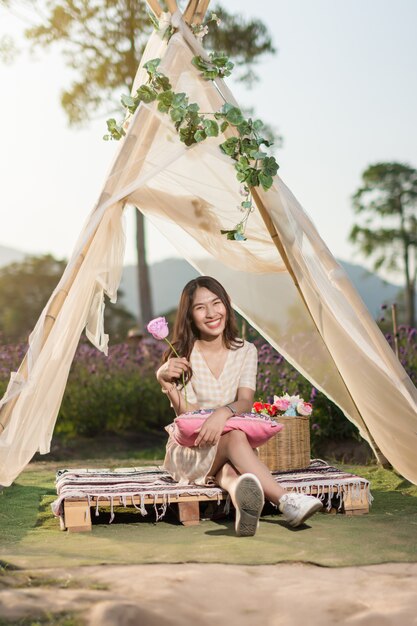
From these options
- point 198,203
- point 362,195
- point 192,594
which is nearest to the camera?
point 192,594

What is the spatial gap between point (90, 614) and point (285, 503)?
5.17ft

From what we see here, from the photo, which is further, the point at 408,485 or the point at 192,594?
the point at 408,485

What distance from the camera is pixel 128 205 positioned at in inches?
191

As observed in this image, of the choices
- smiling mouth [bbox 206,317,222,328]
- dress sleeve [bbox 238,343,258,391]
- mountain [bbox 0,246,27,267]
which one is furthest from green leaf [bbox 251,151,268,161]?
mountain [bbox 0,246,27,267]

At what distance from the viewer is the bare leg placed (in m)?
4.10

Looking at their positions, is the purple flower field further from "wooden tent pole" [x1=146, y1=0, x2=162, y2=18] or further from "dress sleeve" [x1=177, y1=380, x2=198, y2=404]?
"wooden tent pole" [x1=146, y1=0, x2=162, y2=18]

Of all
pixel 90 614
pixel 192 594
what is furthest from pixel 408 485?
pixel 90 614

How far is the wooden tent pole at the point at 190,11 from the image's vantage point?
5.04m

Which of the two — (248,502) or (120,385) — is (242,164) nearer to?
(248,502)

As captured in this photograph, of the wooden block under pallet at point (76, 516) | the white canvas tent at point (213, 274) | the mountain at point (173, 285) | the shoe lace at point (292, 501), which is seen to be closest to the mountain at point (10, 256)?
the mountain at point (173, 285)

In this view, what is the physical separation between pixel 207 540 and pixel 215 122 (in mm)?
2219

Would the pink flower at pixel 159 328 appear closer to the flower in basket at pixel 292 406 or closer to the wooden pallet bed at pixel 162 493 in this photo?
the wooden pallet bed at pixel 162 493

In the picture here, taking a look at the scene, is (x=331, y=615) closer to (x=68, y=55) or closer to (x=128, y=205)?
(x=128, y=205)

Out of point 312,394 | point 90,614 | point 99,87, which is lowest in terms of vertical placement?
point 90,614
